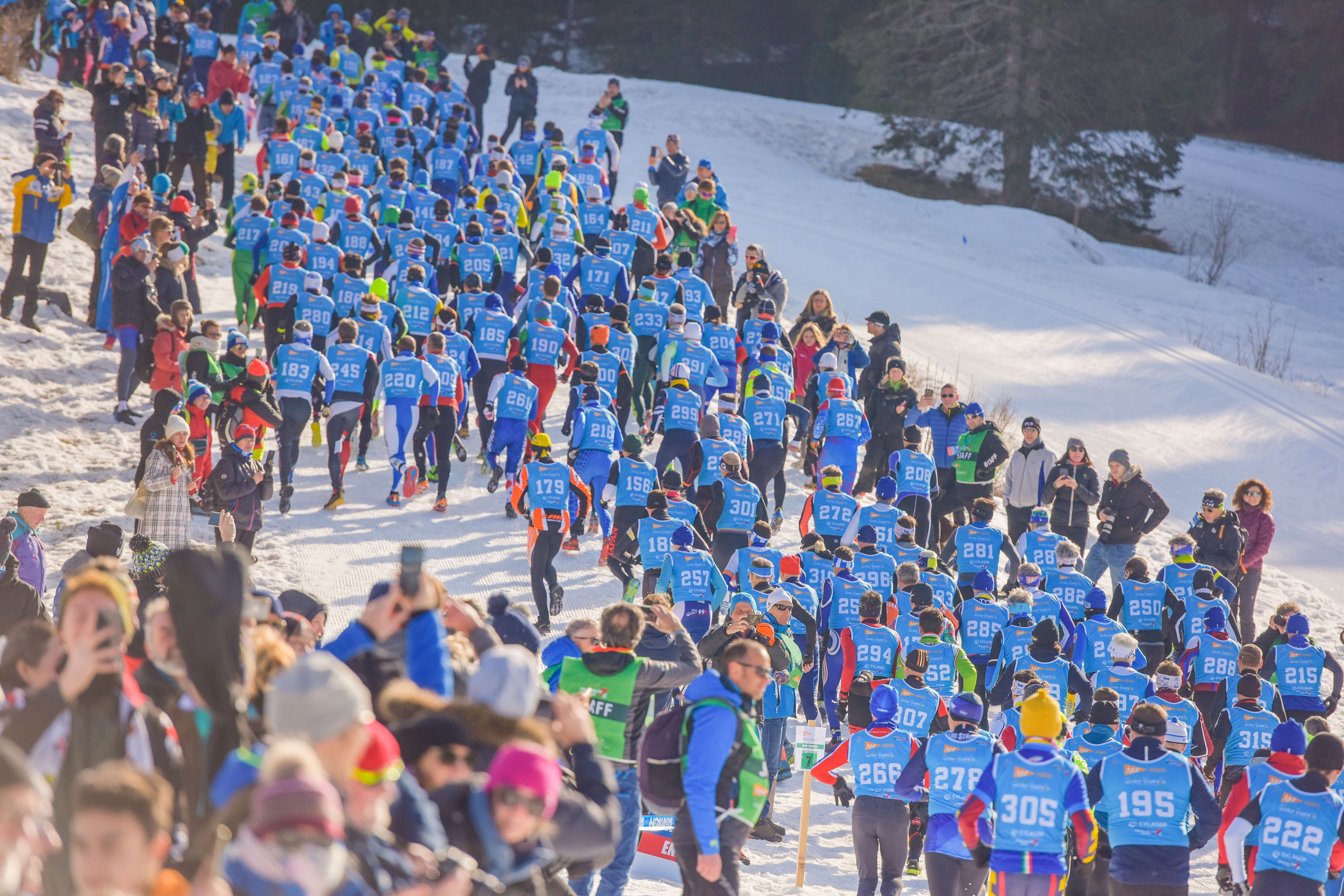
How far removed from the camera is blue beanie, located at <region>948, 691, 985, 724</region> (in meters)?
7.48

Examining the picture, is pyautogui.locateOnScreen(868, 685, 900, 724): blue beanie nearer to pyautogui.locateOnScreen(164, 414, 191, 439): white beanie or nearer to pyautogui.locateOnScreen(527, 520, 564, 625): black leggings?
pyautogui.locateOnScreen(527, 520, 564, 625): black leggings

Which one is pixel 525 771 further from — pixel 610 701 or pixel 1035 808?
pixel 1035 808

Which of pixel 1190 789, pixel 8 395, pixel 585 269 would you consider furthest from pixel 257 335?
pixel 1190 789

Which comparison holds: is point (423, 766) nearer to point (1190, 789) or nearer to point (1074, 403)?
point (1190, 789)

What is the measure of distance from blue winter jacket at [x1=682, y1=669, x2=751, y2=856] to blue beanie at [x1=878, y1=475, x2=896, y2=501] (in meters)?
6.31

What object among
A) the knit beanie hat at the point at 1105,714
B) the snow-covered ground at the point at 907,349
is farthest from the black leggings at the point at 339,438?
the knit beanie hat at the point at 1105,714

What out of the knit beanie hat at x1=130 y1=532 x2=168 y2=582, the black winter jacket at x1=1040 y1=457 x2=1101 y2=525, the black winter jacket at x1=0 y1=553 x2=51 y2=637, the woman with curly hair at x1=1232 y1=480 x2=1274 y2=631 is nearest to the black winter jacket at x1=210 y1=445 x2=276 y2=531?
the knit beanie hat at x1=130 y1=532 x2=168 y2=582

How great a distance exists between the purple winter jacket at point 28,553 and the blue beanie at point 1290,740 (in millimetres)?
7613

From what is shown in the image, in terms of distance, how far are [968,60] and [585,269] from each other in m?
23.2

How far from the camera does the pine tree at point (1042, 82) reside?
110ft

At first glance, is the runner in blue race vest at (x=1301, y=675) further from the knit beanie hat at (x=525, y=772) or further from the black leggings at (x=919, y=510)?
the knit beanie hat at (x=525, y=772)

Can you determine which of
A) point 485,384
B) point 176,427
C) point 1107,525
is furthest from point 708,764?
point 1107,525

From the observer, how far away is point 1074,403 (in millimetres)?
21391

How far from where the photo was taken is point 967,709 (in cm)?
749
